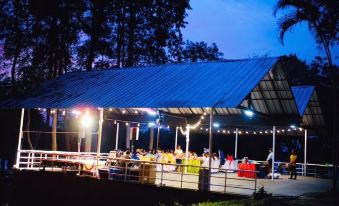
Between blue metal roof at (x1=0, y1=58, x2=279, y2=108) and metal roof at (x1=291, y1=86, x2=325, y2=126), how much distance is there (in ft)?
16.7

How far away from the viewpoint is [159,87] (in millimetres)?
16250

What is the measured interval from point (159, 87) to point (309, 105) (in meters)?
8.87

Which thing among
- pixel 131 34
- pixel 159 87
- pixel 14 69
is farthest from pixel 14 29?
pixel 159 87

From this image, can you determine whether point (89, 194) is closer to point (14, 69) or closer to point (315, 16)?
point (315, 16)

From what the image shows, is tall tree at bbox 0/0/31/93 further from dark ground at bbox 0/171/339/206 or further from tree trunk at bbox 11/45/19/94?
dark ground at bbox 0/171/339/206

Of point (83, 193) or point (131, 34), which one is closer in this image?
point (83, 193)

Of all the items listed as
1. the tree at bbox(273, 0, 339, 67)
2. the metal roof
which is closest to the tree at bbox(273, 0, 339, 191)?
the tree at bbox(273, 0, 339, 67)

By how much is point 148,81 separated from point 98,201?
5.56 meters

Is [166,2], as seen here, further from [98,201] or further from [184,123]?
[98,201]

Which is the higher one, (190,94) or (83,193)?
(190,94)

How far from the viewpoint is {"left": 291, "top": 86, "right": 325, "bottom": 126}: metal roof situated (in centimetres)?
1981

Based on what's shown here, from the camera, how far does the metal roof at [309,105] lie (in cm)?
1981

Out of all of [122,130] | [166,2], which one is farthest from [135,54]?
[122,130]

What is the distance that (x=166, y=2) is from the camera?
33.2m
